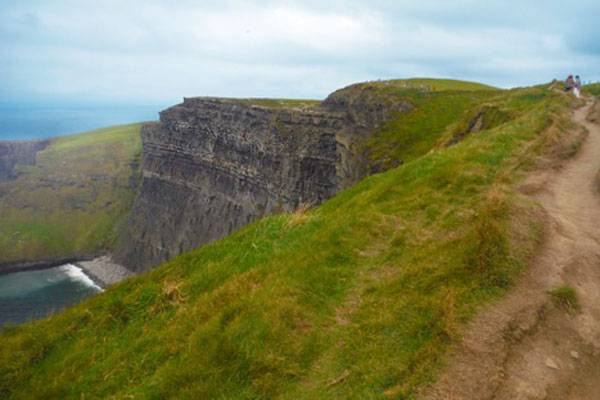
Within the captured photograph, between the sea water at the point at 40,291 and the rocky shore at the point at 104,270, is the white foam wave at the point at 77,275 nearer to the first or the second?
the sea water at the point at 40,291

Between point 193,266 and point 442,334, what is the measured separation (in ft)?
36.7

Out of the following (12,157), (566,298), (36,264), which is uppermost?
(566,298)

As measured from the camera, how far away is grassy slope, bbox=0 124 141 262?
146 meters

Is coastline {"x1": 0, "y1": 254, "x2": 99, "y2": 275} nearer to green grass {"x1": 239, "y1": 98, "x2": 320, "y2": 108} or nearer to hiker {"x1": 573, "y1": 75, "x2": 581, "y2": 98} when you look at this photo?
green grass {"x1": 239, "y1": 98, "x2": 320, "y2": 108}

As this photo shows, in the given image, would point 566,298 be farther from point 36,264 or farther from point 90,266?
point 36,264

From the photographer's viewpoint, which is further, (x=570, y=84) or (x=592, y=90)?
(x=592, y=90)

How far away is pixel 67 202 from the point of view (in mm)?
164625

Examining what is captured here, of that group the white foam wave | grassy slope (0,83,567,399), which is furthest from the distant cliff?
grassy slope (0,83,567,399)

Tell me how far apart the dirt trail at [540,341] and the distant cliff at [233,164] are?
136ft

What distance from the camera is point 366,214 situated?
647 inches

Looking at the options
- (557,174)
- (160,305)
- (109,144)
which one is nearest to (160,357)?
(160,305)

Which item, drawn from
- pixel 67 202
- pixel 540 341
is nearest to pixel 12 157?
pixel 67 202

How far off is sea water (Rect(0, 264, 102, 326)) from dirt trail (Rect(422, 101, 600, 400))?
98.6 metres

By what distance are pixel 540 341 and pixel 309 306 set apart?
5.21 meters
